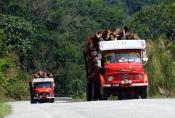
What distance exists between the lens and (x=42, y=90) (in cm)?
5684

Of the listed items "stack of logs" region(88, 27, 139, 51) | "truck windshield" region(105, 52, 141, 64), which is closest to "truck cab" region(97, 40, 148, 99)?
"truck windshield" region(105, 52, 141, 64)

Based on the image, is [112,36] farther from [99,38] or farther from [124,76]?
[124,76]

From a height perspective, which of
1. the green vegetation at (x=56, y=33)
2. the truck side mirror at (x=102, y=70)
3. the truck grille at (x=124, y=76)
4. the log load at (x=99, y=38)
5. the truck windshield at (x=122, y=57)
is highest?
the green vegetation at (x=56, y=33)

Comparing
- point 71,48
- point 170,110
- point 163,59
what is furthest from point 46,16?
point 170,110

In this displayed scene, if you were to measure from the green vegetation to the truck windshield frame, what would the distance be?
43.0ft

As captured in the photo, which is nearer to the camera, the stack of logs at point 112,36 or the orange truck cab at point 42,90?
the stack of logs at point 112,36

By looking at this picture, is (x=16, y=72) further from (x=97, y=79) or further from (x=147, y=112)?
(x=147, y=112)

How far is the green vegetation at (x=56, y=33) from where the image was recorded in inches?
2899

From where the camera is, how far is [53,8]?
382ft

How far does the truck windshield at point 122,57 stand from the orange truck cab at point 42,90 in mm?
23808

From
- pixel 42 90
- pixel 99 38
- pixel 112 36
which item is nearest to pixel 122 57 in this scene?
pixel 112 36

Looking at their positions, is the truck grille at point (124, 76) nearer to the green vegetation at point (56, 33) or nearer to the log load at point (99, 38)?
the log load at point (99, 38)

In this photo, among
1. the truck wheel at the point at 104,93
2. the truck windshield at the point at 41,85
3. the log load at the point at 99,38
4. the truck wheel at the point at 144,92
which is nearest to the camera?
the truck wheel at the point at 104,93

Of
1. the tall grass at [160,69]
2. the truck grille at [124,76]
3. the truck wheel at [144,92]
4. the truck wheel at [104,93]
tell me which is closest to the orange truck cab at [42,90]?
the tall grass at [160,69]
